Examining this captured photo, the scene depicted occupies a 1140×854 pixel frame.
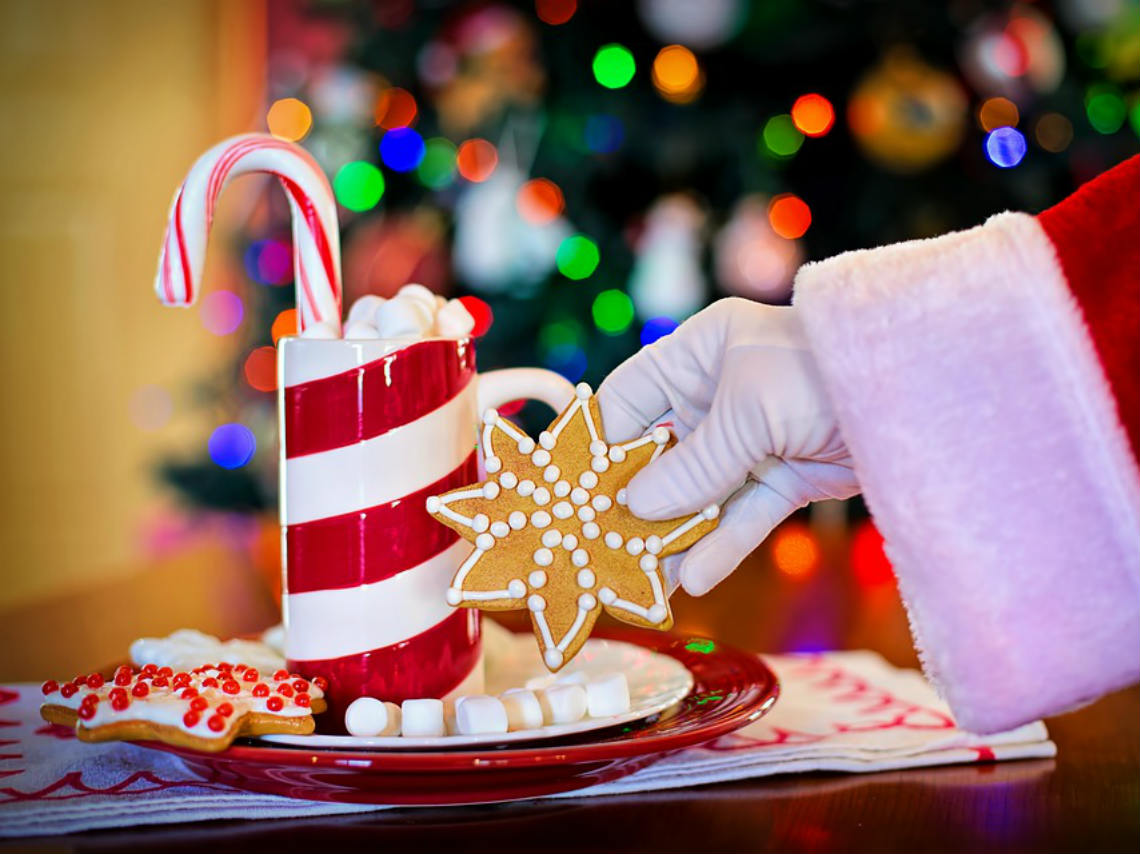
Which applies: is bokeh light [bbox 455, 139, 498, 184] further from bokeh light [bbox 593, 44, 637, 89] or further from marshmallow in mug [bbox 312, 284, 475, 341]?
marshmallow in mug [bbox 312, 284, 475, 341]

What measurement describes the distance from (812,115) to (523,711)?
1.86m

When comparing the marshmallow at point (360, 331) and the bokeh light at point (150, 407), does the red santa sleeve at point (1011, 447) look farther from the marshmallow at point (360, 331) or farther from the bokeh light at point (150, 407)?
→ the bokeh light at point (150, 407)

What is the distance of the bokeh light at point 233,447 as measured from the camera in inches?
114

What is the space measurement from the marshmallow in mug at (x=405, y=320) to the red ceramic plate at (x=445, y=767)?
0.76 feet

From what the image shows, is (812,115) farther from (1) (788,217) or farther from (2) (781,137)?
(1) (788,217)

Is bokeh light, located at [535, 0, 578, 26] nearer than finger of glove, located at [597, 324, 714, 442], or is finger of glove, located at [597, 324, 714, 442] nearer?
finger of glove, located at [597, 324, 714, 442]

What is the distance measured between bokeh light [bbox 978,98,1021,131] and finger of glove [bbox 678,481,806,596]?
1.83 m

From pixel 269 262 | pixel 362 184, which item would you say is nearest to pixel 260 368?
pixel 269 262

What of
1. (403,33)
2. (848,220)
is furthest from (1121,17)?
(403,33)

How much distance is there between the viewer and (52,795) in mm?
552

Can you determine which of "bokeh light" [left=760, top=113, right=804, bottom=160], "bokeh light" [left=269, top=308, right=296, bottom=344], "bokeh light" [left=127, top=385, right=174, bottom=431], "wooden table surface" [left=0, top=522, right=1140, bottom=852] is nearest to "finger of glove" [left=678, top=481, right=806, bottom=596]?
"wooden table surface" [left=0, top=522, right=1140, bottom=852]

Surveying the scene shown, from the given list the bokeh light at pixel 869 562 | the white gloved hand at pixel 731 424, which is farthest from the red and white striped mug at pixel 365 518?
the bokeh light at pixel 869 562

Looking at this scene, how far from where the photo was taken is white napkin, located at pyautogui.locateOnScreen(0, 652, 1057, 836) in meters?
0.53

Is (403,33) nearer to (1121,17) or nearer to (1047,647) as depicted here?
(1121,17)
